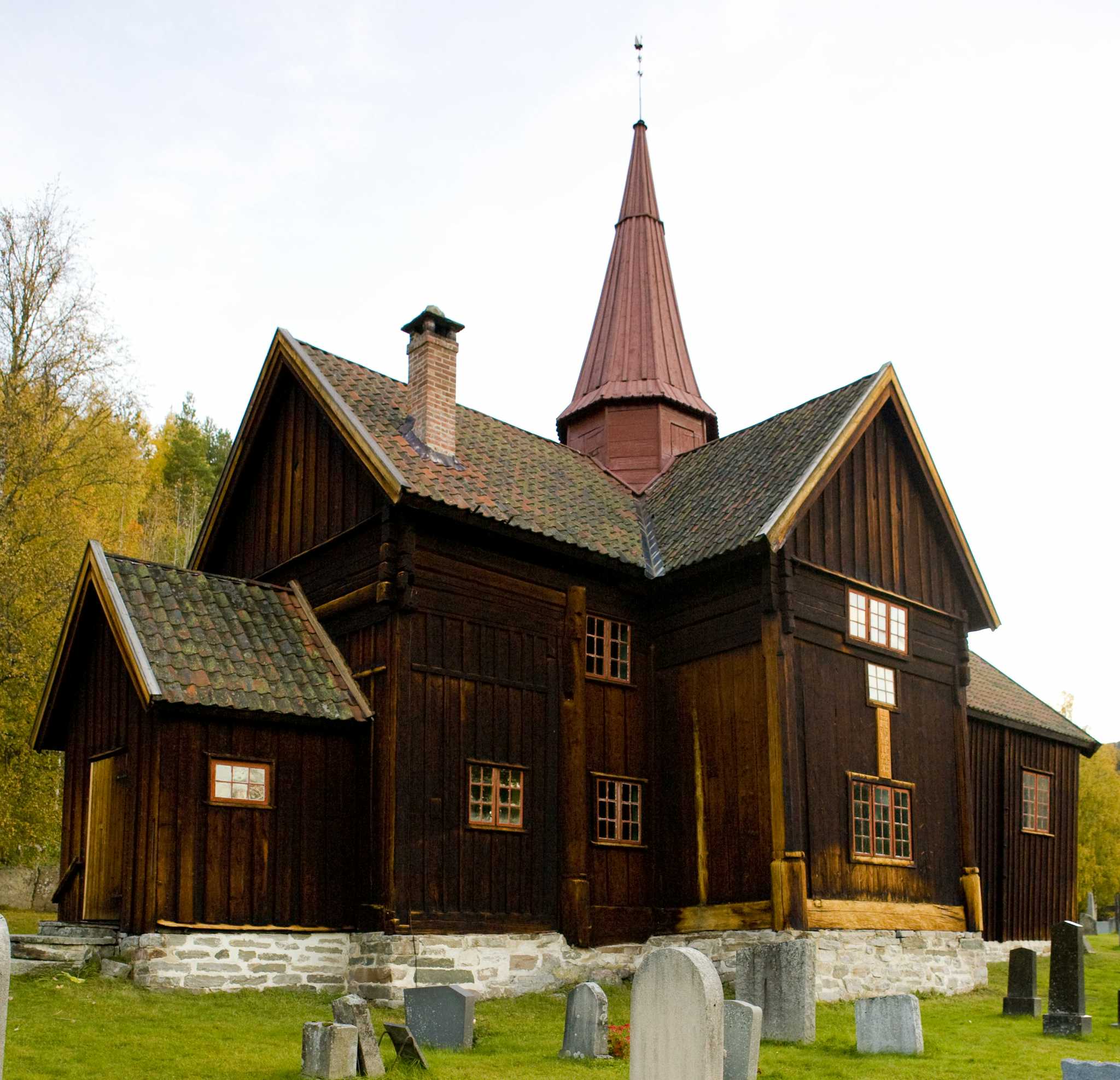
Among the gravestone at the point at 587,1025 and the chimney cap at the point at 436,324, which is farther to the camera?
the chimney cap at the point at 436,324

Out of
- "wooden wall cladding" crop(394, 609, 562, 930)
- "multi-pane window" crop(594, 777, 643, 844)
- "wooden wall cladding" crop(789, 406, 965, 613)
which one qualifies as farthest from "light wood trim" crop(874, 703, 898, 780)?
"wooden wall cladding" crop(394, 609, 562, 930)

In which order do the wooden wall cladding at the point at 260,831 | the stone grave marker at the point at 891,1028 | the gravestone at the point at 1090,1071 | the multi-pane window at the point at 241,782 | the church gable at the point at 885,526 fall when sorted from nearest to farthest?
the gravestone at the point at 1090,1071
the stone grave marker at the point at 891,1028
the wooden wall cladding at the point at 260,831
the multi-pane window at the point at 241,782
the church gable at the point at 885,526

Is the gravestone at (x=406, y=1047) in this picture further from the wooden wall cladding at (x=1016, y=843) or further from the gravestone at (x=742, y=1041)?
the wooden wall cladding at (x=1016, y=843)

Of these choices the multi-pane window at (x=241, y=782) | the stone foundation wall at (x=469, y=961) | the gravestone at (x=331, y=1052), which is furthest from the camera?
the multi-pane window at (x=241, y=782)

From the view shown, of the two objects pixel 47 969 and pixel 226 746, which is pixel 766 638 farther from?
pixel 47 969

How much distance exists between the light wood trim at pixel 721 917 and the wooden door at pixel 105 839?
783 cm

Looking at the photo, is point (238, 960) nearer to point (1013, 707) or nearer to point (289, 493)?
point (289, 493)

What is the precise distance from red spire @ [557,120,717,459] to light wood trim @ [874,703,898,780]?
22.4 feet

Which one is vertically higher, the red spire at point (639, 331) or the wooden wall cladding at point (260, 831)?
the red spire at point (639, 331)

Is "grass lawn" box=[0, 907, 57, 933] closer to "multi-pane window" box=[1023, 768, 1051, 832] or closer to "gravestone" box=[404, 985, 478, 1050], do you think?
"gravestone" box=[404, 985, 478, 1050]

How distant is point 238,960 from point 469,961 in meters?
2.97

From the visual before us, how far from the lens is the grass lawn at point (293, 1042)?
464 inches

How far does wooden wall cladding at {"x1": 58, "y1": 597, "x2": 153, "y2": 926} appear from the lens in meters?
16.3

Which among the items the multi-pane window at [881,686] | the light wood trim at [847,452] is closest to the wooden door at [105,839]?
the light wood trim at [847,452]
